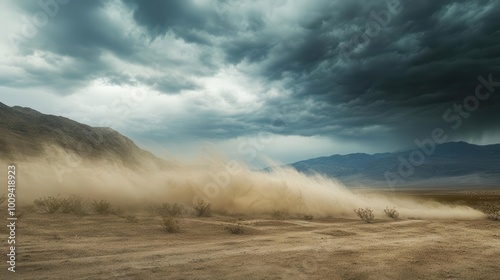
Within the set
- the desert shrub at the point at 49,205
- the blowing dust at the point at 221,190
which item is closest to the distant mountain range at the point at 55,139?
the blowing dust at the point at 221,190

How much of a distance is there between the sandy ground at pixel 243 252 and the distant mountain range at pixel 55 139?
147 feet

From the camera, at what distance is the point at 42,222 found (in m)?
13.8

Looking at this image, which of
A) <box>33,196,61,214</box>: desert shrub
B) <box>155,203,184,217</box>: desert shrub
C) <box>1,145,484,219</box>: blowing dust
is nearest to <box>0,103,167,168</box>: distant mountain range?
<box>1,145,484,219</box>: blowing dust

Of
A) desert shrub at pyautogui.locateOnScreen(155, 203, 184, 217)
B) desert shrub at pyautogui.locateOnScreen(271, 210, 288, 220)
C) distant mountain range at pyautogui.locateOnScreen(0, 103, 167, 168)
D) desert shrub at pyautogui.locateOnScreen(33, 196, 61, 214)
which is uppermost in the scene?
distant mountain range at pyautogui.locateOnScreen(0, 103, 167, 168)

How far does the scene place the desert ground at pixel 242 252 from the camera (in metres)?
7.80

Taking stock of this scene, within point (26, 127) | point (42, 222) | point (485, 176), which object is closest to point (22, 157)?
point (26, 127)

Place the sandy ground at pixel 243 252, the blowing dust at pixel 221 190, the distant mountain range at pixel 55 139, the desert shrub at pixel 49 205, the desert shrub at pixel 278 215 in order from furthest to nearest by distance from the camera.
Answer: the distant mountain range at pixel 55 139
the blowing dust at pixel 221 190
the desert shrub at pixel 278 215
the desert shrub at pixel 49 205
the sandy ground at pixel 243 252

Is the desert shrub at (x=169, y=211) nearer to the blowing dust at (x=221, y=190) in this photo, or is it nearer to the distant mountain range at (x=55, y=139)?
the blowing dust at (x=221, y=190)

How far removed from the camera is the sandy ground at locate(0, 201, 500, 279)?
7.80 meters

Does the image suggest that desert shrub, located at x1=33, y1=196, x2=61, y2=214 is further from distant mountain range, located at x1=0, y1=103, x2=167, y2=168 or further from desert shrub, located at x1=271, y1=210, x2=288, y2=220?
distant mountain range, located at x1=0, y1=103, x2=167, y2=168

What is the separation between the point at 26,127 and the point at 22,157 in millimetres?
21330

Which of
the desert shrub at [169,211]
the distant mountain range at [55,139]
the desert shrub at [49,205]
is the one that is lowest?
the desert shrub at [169,211]

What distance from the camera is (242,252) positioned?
986 cm

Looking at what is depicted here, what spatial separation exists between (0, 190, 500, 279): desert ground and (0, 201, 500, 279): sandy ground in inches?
1.0
